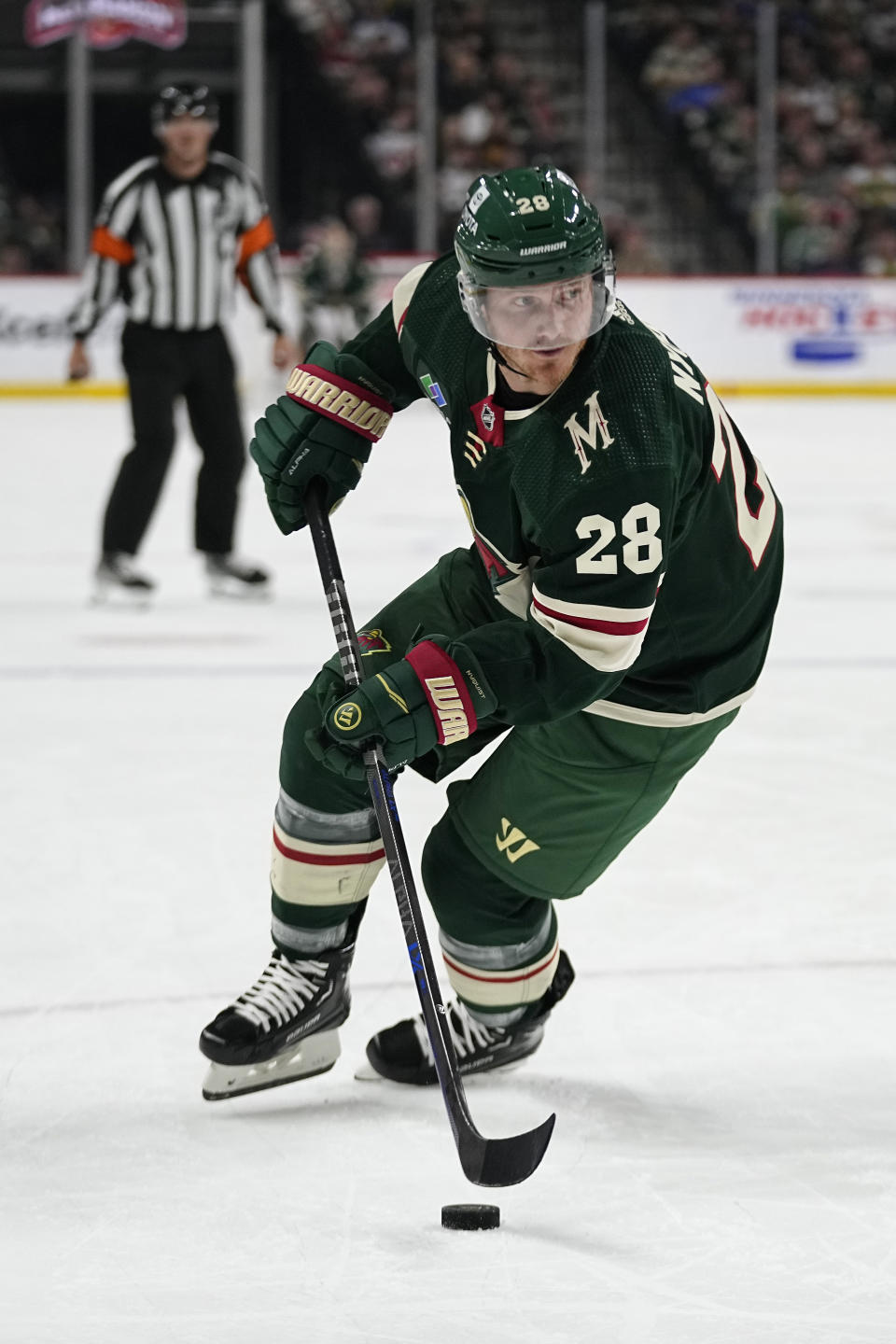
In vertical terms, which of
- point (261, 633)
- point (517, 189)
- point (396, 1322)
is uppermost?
point (517, 189)

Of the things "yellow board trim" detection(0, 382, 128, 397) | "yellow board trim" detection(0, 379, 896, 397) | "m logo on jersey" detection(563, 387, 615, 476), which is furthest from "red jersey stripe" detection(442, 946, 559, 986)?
"yellow board trim" detection(0, 379, 896, 397)

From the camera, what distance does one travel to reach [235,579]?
5195 mm

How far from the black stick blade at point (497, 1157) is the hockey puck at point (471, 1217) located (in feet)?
0.09

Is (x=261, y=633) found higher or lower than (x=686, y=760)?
lower

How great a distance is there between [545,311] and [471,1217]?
800 millimetres

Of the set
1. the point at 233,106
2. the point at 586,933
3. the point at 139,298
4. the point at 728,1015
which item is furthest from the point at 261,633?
the point at 233,106

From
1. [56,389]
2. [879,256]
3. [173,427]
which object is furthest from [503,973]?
[879,256]

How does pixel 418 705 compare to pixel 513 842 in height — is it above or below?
above

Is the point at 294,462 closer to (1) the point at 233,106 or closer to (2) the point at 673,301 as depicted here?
(2) the point at 673,301

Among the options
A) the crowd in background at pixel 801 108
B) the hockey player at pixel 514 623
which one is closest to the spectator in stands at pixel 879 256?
the crowd in background at pixel 801 108

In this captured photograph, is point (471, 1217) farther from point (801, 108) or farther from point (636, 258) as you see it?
point (801, 108)

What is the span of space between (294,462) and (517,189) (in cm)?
47

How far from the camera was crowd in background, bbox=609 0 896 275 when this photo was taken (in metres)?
11.8

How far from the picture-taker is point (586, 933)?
251 cm
